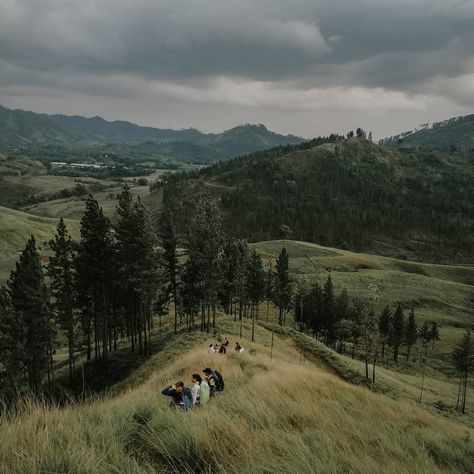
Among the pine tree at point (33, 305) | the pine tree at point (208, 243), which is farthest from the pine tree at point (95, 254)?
the pine tree at point (208, 243)

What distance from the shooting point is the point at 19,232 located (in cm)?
15975

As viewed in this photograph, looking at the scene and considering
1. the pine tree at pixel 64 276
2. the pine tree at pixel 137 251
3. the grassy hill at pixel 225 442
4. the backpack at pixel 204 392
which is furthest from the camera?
the pine tree at pixel 137 251

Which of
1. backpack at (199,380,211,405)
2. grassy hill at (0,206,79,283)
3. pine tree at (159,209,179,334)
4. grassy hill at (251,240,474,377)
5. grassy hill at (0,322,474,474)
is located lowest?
grassy hill at (251,240,474,377)

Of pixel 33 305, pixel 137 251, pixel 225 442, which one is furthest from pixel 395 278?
pixel 225 442

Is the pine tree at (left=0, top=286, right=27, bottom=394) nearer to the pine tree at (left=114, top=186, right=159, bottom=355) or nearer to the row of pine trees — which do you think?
the row of pine trees

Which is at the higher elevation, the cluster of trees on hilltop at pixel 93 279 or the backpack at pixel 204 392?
the backpack at pixel 204 392

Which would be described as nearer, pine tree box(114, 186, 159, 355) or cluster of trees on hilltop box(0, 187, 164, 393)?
cluster of trees on hilltop box(0, 187, 164, 393)

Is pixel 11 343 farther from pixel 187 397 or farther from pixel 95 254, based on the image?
pixel 187 397

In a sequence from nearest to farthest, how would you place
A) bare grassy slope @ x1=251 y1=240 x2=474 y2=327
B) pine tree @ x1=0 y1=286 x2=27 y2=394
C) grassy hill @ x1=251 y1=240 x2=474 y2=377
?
pine tree @ x1=0 y1=286 x2=27 y2=394 → grassy hill @ x1=251 y1=240 x2=474 y2=377 → bare grassy slope @ x1=251 y1=240 x2=474 y2=327

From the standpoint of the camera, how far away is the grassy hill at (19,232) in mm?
144000

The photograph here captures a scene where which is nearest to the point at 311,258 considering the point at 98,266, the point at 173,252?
the point at 173,252

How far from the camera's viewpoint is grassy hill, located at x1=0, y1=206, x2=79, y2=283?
144000 mm

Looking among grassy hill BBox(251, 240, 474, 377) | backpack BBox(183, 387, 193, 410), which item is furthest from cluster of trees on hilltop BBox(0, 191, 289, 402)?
grassy hill BBox(251, 240, 474, 377)

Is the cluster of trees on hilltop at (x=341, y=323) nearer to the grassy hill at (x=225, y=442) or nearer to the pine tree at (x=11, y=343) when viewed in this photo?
the pine tree at (x=11, y=343)
